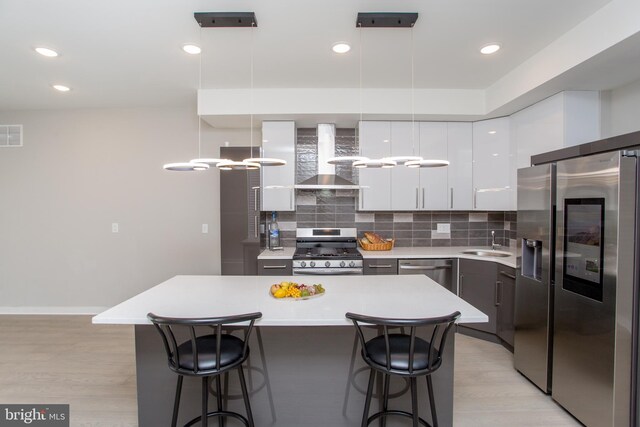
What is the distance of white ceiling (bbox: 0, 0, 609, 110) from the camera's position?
1.96 meters

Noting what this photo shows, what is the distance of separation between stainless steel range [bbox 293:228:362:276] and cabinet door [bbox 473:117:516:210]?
4.98ft

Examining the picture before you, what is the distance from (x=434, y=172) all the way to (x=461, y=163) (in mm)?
324

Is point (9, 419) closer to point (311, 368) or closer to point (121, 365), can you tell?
point (121, 365)

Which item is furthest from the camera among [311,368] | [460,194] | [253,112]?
[460,194]

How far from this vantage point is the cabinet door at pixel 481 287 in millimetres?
3133

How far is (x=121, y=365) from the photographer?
9.07 ft

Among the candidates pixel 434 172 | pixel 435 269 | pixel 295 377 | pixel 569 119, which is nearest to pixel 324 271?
pixel 435 269

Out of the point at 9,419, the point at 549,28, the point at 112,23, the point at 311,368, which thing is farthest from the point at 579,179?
the point at 9,419

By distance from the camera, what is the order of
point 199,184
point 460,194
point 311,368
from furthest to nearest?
point 199,184 < point 460,194 < point 311,368

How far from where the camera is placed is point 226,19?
204cm

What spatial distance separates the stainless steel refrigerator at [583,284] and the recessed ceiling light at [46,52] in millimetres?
3902

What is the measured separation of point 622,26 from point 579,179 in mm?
906

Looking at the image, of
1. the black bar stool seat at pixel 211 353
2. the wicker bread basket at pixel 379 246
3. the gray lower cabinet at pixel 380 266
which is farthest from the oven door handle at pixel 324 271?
the black bar stool seat at pixel 211 353

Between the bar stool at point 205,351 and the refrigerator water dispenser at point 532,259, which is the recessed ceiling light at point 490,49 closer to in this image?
the refrigerator water dispenser at point 532,259
